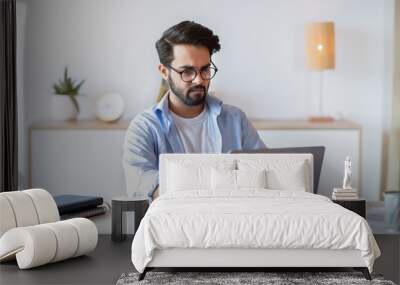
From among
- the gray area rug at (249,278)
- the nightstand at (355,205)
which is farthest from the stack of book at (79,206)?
Answer: the nightstand at (355,205)

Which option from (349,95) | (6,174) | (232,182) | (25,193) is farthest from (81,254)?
(349,95)

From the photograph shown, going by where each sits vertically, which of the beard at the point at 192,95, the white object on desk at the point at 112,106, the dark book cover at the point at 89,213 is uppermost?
the beard at the point at 192,95

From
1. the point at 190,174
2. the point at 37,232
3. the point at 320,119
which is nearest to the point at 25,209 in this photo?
the point at 37,232

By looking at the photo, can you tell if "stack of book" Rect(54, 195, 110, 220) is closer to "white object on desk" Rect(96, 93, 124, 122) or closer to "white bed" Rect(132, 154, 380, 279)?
"white object on desk" Rect(96, 93, 124, 122)

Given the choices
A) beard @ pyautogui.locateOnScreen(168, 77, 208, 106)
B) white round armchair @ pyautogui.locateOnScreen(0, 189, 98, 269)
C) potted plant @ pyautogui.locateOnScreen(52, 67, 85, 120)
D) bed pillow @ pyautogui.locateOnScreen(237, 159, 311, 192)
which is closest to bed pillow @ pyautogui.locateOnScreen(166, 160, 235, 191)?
bed pillow @ pyautogui.locateOnScreen(237, 159, 311, 192)

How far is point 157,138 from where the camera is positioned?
7.03 meters

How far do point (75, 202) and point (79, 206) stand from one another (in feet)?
0.23

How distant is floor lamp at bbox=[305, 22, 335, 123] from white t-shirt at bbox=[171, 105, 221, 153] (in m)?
0.98

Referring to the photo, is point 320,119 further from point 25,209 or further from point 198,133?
point 25,209

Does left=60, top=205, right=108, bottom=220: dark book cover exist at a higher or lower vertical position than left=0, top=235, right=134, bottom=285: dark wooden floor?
higher

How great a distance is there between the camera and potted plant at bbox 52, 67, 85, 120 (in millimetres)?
7523

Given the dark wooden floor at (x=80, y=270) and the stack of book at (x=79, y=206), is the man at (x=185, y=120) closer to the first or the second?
the stack of book at (x=79, y=206)

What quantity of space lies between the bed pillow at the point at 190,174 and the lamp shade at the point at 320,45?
5.46 feet

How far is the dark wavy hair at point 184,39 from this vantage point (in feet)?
23.7
